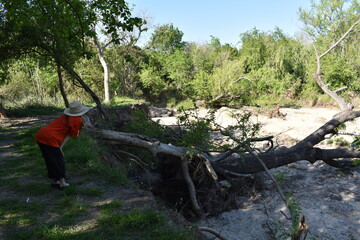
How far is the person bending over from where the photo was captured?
16.6ft

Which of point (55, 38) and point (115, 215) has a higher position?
point (55, 38)

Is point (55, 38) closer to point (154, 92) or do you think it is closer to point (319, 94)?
point (154, 92)

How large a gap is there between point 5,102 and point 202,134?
1425 centimetres

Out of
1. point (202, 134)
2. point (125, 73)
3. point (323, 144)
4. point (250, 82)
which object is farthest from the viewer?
point (125, 73)

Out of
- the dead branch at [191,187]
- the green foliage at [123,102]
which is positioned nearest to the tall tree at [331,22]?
the green foliage at [123,102]

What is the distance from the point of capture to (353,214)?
6.99m

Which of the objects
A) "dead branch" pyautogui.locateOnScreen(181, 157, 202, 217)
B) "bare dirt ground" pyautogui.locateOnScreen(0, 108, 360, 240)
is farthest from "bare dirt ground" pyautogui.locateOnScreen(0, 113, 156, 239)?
"bare dirt ground" pyautogui.locateOnScreen(0, 108, 360, 240)

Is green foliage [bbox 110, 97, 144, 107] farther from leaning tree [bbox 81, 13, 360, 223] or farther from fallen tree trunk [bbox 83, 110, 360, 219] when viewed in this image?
leaning tree [bbox 81, 13, 360, 223]

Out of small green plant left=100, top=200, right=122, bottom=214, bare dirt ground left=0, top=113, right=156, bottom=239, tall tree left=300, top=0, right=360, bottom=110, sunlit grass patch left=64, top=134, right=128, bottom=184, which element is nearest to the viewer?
bare dirt ground left=0, top=113, right=156, bottom=239

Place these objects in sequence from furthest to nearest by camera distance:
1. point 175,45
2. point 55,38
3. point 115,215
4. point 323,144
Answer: point 175,45 → point 323,144 → point 55,38 → point 115,215

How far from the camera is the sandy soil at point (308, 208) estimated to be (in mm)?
6312

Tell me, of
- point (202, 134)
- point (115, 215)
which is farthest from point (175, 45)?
point (115, 215)

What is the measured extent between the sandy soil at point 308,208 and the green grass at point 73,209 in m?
2.17

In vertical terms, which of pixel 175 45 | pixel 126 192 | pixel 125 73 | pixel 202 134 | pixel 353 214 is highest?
pixel 175 45
